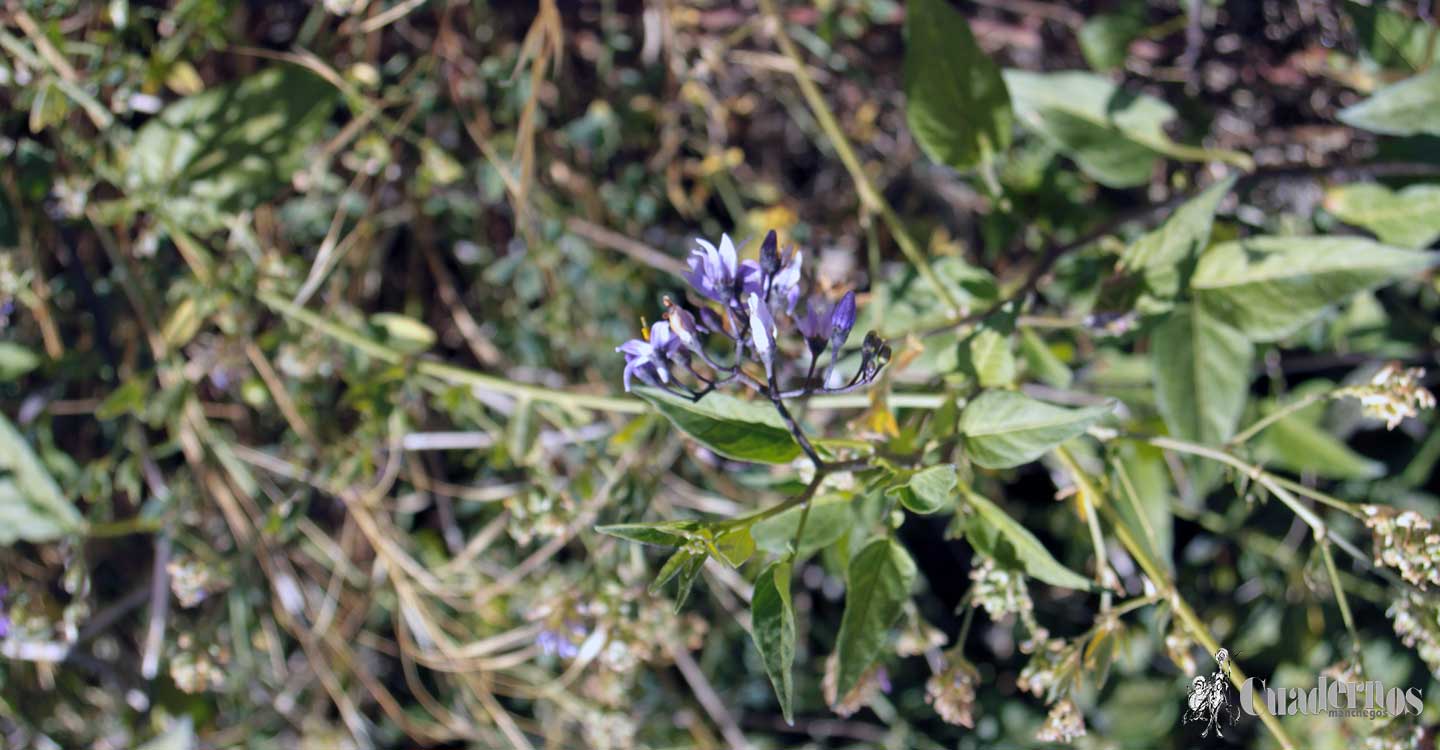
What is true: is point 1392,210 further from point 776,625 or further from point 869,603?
point 776,625

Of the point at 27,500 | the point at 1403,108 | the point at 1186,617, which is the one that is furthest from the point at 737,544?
the point at 27,500

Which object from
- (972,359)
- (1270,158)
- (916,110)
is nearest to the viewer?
(972,359)

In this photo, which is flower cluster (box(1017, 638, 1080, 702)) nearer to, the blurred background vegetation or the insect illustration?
the insect illustration

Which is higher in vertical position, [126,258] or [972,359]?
[972,359]

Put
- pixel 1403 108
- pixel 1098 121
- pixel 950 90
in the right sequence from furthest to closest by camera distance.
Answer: pixel 1098 121
pixel 950 90
pixel 1403 108

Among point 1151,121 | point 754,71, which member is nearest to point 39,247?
point 754,71

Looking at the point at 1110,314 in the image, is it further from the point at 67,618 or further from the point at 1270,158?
the point at 67,618
